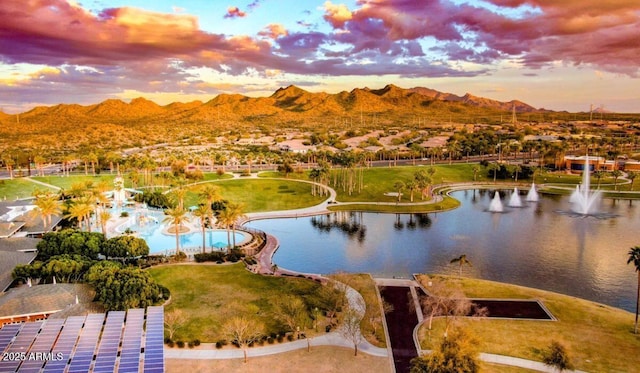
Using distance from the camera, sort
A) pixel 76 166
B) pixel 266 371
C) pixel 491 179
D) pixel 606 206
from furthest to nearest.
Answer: pixel 76 166 → pixel 491 179 → pixel 606 206 → pixel 266 371

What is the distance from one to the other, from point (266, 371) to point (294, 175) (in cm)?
10625

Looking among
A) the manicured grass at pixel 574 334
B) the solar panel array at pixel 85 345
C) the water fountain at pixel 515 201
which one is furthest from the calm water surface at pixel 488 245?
the solar panel array at pixel 85 345

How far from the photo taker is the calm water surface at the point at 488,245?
6881cm

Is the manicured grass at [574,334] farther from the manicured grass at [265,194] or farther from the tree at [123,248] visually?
the manicured grass at [265,194]

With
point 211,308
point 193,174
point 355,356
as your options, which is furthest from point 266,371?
point 193,174

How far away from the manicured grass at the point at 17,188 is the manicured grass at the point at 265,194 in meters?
42.1

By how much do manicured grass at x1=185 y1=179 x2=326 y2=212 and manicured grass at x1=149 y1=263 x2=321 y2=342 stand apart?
44.9 meters

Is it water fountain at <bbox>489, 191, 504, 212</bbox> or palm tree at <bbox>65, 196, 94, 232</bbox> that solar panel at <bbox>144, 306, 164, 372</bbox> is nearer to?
palm tree at <bbox>65, 196, 94, 232</bbox>

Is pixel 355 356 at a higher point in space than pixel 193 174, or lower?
lower

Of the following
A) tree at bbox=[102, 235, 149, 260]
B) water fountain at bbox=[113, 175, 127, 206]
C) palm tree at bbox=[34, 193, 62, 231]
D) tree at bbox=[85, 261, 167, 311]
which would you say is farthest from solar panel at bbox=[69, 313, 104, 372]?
water fountain at bbox=[113, 175, 127, 206]

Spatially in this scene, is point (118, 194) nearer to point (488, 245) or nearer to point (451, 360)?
point (488, 245)

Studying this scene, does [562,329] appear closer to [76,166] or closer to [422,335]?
[422,335]

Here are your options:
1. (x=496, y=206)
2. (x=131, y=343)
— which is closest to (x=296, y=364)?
(x=131, y=343)

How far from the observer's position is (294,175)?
148 meters
